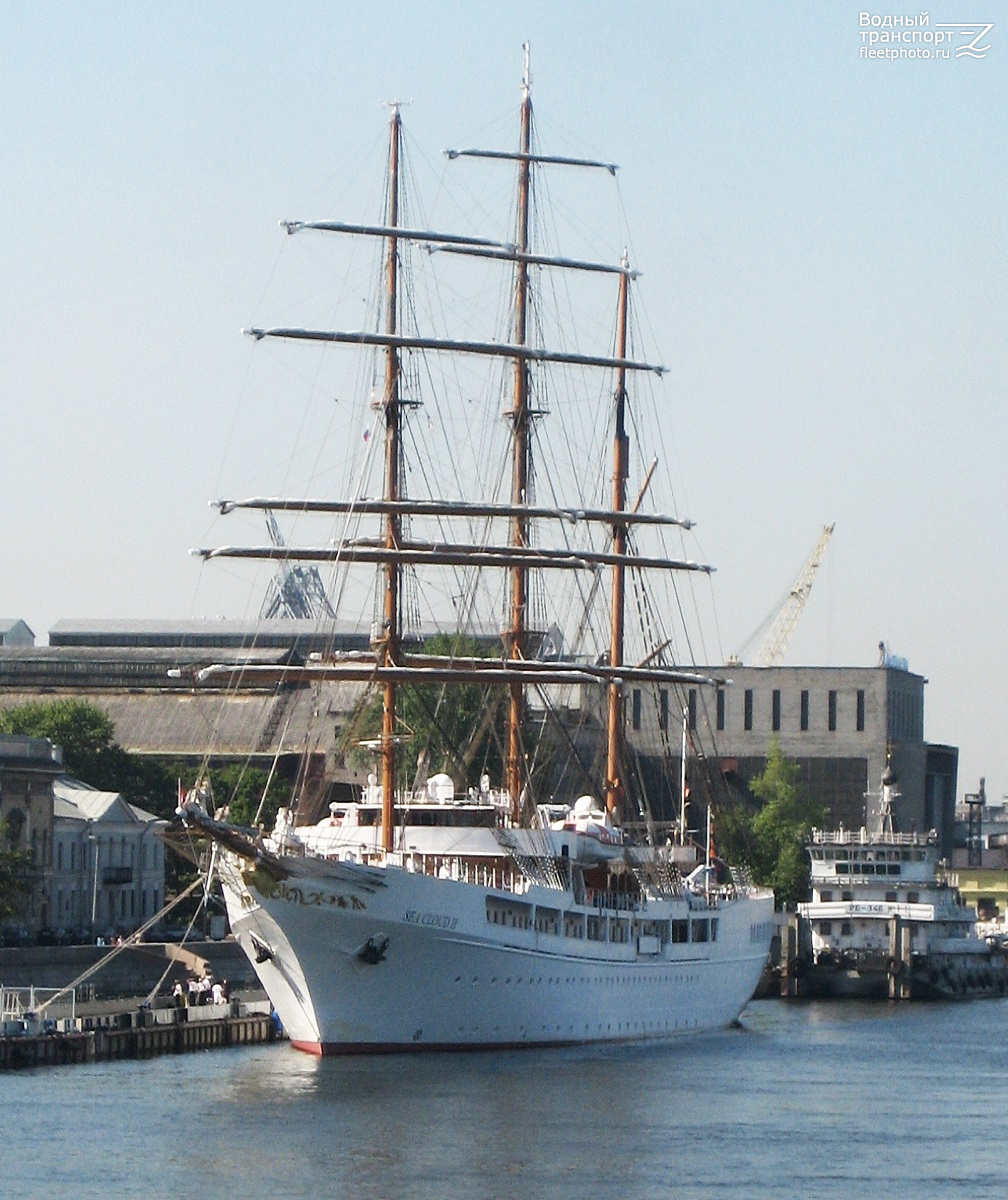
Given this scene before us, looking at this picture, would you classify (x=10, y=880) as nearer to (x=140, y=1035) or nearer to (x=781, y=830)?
(x=140, y=1035)

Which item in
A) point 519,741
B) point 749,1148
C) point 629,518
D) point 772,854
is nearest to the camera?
point 749,1148

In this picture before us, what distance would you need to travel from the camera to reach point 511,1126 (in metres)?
71.1

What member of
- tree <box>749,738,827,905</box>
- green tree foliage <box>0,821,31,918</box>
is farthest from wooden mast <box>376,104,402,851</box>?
tree <box>749,738,827,905</box>

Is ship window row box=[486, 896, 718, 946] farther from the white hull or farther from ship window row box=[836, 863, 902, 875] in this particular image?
ship window row box=[836, 863, 902, 875]

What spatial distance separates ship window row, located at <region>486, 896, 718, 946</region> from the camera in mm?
90062

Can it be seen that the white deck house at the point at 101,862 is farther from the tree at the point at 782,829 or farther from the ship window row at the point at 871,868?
the ship window row at the point at 871,868

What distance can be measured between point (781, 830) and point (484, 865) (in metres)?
84.1

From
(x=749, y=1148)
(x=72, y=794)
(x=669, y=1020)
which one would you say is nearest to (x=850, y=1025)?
(x=669, y=1020)

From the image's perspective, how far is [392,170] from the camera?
3851 inches

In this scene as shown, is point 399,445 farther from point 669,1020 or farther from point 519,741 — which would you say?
point 669,1020

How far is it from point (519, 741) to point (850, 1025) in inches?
753

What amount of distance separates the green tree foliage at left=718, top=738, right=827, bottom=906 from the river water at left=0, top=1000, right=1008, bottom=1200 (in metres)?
73.4

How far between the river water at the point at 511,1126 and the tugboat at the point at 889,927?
3985 cm

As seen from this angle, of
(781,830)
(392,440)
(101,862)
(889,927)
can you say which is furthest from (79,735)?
(392,440)
